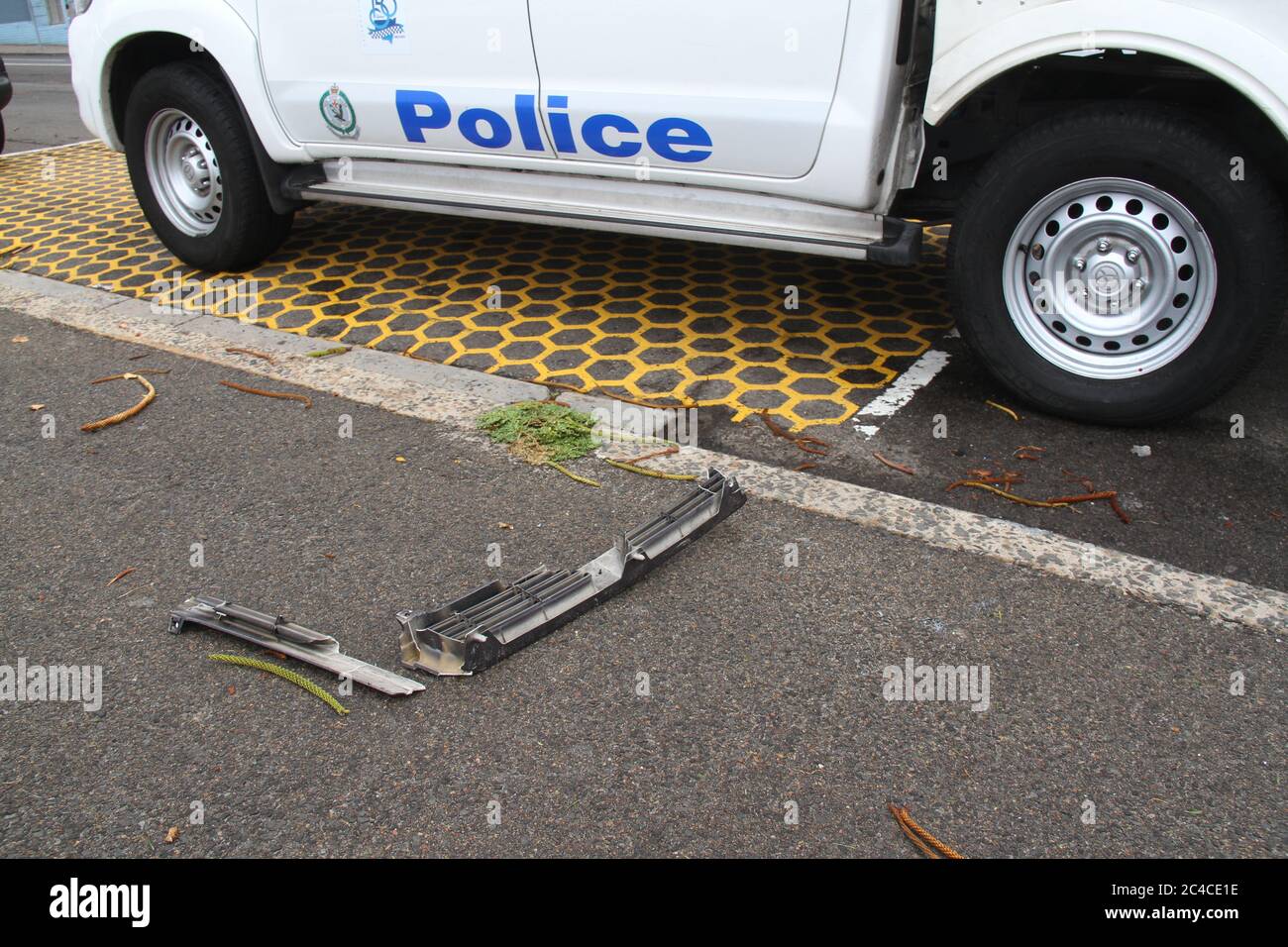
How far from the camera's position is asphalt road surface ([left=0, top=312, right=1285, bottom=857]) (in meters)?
2.00

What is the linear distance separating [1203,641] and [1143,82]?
1.98 meters

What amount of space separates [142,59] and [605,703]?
4.55m

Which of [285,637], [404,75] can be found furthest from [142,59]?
[285,637]

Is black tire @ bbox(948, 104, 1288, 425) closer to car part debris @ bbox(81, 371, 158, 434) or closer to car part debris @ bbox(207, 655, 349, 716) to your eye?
car part debris @ bbox(207, 655, 349, 716)

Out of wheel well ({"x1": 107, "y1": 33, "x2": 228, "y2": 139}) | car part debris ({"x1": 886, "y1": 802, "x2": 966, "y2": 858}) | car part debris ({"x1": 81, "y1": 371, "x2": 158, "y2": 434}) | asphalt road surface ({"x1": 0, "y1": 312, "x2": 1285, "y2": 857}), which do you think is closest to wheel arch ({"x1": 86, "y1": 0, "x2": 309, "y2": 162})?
wheel well ({"x1": 107, "y1": 33, "x2": 228, "y2": 139})

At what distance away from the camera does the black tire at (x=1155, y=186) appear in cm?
300

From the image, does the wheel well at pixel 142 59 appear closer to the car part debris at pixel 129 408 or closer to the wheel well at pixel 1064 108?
the car part debris at pixel 129 408

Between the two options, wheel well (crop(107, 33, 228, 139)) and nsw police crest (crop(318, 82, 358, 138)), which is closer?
nsw police crest (crop(318, 82, 358, 138))

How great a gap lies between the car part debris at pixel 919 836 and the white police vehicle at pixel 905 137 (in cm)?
187

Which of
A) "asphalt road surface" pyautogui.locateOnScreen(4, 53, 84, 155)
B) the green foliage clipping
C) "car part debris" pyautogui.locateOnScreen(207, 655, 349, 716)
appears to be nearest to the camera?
"car part debris" pyautogui.locateOnScreen(207, 655, 349, 716)

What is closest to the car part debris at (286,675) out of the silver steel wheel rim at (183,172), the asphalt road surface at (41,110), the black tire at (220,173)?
the black tire at (220,173)

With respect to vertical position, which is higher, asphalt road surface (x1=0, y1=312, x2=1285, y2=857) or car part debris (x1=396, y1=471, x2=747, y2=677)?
car part debris (x1=396, y1=471, x2=747, y2=677)

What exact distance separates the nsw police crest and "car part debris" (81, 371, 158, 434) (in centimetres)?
134
